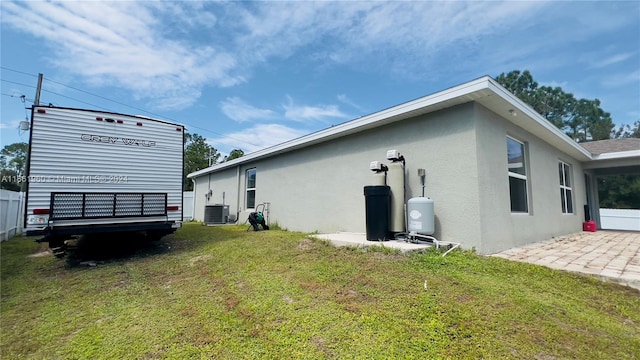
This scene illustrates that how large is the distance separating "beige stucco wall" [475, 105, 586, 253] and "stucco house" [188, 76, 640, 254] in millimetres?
21

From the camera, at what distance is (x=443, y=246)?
4.75m

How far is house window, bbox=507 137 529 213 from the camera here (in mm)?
5898

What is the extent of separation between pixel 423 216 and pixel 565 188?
7633 mm

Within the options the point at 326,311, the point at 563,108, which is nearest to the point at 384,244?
the point at 326,311

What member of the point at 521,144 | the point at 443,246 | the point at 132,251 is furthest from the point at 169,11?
the point at 521,144

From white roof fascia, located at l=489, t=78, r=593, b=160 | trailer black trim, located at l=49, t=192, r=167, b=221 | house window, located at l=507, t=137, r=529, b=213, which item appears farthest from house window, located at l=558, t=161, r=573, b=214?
trailer black trim, located at l=49, t=192, r=167, b=221

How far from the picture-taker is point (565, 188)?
9148 millimetres

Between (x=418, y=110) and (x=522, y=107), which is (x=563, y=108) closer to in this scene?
(x=522, y=107)

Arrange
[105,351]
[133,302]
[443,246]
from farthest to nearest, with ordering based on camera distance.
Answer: [443,246] → [133,302] → [105,351]

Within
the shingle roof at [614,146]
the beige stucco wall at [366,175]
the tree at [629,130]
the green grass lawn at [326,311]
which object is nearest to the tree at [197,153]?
the beige stucco wall at [366,175]

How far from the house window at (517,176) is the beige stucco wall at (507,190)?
15cm

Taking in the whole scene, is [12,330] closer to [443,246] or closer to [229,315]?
[229,315]

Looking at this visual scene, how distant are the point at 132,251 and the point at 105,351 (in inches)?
186

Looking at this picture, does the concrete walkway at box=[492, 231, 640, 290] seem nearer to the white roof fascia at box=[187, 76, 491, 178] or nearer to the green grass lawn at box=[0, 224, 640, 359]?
the green grass lawn at box=[0, 224, 640, 359]
